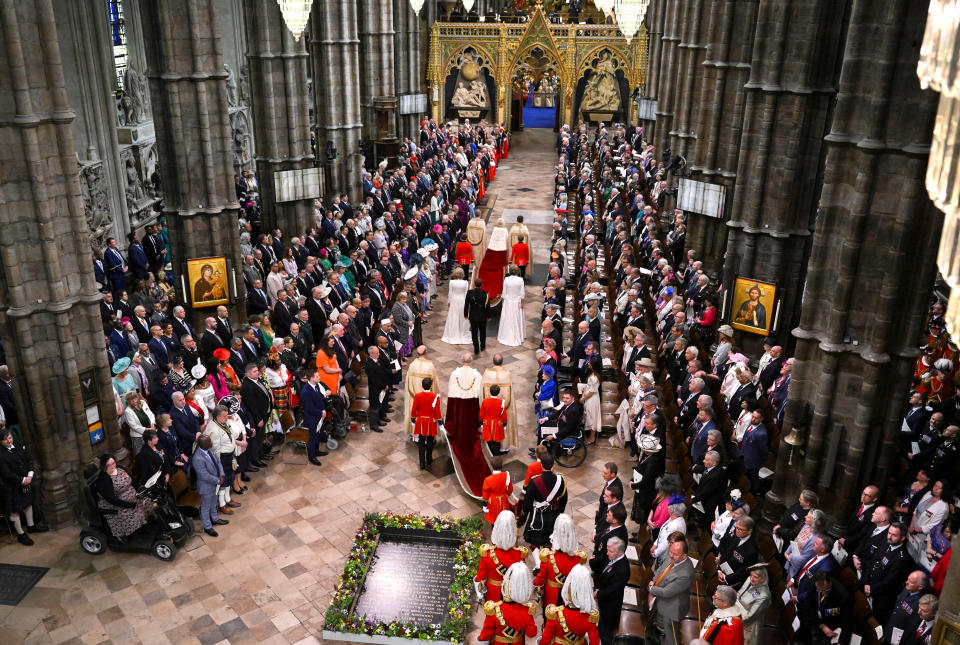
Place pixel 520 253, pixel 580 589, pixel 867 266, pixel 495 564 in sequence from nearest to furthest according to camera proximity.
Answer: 1. pixel 580 589
2. pixel 495 564
3. pixel 867 266
4. pixel 520 253

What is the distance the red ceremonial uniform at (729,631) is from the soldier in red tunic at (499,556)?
6.45ft

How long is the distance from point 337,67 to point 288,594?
53.9 feet

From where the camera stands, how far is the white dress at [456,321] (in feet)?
52.9

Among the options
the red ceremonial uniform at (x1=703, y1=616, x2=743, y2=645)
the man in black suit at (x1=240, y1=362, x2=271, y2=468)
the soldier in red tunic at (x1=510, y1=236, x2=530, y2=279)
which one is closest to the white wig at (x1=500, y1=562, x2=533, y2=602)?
the red ceremonial uniform at (x1=703, y1=616, x2=743, y2=645)

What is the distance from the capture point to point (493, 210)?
2781 centimetres

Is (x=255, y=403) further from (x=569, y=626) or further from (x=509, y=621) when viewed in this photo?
(x=569, y=626)

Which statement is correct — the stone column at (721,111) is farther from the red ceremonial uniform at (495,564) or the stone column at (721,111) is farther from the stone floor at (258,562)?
the red ceremonial uniform at (495,564)

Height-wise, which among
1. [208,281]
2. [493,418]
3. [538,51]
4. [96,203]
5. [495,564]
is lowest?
[493,418]

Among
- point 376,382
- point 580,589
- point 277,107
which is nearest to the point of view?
point 580,589

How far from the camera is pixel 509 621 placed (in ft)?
25.2

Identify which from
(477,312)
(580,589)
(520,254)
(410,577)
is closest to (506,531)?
(580,589)

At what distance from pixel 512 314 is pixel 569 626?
9311 millimetres

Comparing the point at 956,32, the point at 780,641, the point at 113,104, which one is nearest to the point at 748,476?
the point at 780,641

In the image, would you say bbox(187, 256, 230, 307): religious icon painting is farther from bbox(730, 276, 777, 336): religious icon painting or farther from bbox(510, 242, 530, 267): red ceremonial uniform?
bbox(730, 276, 777, 336): religious icon painting
